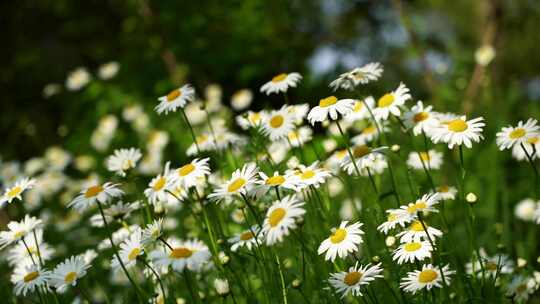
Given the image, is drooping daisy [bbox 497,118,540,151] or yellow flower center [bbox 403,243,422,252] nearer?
yellow flower center [bbox 403,243,422,252]

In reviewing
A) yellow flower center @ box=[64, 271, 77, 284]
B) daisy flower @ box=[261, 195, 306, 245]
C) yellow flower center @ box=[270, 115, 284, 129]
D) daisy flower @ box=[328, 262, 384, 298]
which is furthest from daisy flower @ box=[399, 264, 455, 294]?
yellow flower center @ box=[64, 271, 77, 284]

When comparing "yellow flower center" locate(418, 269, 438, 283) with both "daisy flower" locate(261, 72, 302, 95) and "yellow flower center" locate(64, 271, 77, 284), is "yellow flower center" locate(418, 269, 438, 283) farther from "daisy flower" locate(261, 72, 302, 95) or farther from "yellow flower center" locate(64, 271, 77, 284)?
"yellow flower center" locate(64, 271, 77, 284)

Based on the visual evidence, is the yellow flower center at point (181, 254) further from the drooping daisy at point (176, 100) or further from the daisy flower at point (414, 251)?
the daisy flower at point (414, 251)

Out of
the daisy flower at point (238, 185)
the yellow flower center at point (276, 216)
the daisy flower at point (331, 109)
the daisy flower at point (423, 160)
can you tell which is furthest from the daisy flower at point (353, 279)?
the daisy flower at point (423, 160)

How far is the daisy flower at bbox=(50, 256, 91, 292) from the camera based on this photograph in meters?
1.98

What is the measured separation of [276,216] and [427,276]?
0.47 m

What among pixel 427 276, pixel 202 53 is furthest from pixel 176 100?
pixel 202 53

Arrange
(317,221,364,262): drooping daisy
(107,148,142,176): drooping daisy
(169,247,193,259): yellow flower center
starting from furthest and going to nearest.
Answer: (107,148,142,176): drooping daisy, (169,247,193,259): yellow flower center, (317,221,364,262): drooping daisy

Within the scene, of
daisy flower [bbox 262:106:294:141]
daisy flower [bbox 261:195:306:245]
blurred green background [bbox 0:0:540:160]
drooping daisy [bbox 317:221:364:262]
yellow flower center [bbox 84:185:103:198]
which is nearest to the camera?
daisy flower [bbox 261:195:306:245]

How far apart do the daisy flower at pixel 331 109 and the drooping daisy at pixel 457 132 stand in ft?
0.96

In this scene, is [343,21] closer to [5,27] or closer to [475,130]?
[5,27]

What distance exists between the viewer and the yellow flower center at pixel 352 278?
1.66 metres

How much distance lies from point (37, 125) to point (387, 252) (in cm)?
674

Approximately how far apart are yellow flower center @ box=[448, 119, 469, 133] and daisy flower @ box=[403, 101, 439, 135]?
0.37 ft
